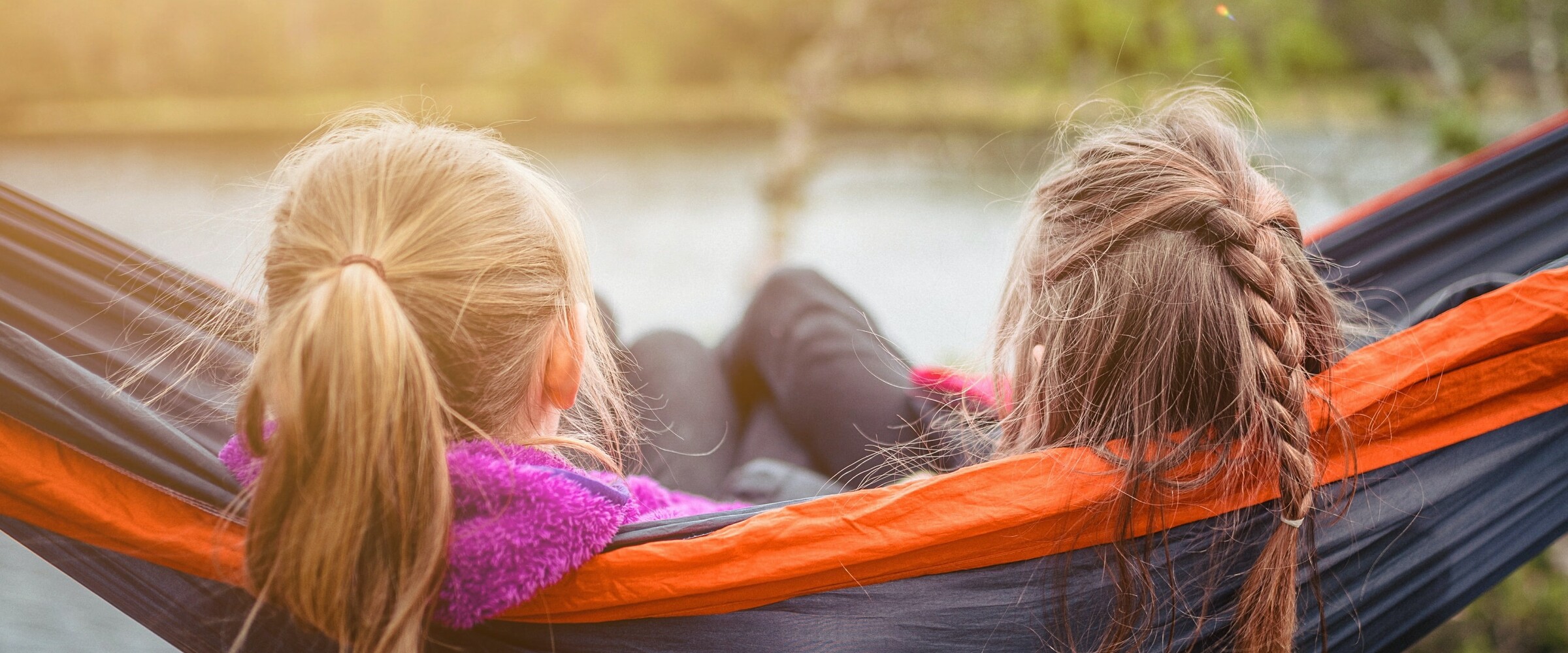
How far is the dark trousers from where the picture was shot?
1.26 m

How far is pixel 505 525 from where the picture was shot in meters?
0.64

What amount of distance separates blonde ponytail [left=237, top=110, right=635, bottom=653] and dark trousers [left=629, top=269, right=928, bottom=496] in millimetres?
501

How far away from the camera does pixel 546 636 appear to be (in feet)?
2.26

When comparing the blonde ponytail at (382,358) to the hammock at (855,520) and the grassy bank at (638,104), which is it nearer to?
the hammock at (855,520)

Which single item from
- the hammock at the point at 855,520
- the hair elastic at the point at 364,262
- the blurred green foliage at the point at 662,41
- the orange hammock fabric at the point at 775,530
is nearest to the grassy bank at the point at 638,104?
the blurred green foliage at the point at 662,41

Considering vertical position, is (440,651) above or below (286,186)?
below

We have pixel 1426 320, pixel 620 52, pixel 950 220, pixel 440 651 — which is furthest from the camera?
pixel 950 220

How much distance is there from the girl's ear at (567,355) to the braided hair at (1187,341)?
43 cm

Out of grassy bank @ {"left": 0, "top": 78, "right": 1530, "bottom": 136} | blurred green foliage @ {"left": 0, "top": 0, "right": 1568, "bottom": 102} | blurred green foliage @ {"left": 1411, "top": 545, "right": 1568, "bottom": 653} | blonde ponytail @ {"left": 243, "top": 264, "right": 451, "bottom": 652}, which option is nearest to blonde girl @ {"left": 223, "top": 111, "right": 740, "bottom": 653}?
blonde ponytail @ {"left": 243, "top": 264, "right": 451, "bottom": 652}

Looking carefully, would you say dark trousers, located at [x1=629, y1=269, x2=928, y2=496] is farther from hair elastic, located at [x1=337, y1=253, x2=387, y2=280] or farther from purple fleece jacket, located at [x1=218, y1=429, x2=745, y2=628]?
hair elastic, located at [x1=337, y1=253, x2=387, y2=280]

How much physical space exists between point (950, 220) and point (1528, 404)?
4171 millimetres

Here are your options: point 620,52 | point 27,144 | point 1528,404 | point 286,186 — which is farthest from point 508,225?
point 27,144

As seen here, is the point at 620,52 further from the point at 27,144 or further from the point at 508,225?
the point at 508,225

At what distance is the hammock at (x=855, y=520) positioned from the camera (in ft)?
2.16
